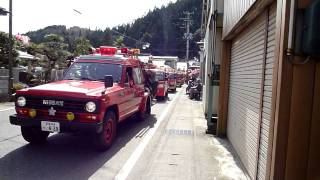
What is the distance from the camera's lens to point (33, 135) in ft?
26.1

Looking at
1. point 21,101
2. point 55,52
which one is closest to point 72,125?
point 21,101

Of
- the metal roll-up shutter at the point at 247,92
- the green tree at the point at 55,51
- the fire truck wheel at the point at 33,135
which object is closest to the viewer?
the metal roll-up shutter at the point at 247,92

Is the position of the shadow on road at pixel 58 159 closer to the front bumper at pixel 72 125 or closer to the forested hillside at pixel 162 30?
the front bumper at pixel 72 125

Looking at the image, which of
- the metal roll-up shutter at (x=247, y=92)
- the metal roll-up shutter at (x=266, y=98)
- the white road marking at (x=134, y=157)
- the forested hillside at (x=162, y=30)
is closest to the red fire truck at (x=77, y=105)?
the white road marking at (x=134, y=157)

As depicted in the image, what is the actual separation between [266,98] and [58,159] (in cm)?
405

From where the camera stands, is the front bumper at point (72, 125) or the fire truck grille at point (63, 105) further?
the fire truck grille at point (63, 105)

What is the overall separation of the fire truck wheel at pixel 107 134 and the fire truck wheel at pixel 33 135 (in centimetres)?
141

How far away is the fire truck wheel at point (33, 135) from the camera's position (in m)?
7.83

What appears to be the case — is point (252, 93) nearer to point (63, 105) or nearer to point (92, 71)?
point (63, 105)

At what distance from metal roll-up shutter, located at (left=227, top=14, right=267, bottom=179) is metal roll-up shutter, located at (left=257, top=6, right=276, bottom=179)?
0.22 meters

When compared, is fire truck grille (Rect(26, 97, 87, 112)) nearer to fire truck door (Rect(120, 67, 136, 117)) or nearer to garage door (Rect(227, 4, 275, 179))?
fire truck door (Rect(120, 67, 136, 117))

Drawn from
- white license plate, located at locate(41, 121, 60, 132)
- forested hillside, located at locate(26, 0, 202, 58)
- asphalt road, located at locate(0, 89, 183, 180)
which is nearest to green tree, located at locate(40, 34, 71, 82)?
asphalt road, located at locate(0, 89, 183, 180)

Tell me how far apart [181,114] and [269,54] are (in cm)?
992

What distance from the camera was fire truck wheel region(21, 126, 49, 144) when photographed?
783 centimetres
